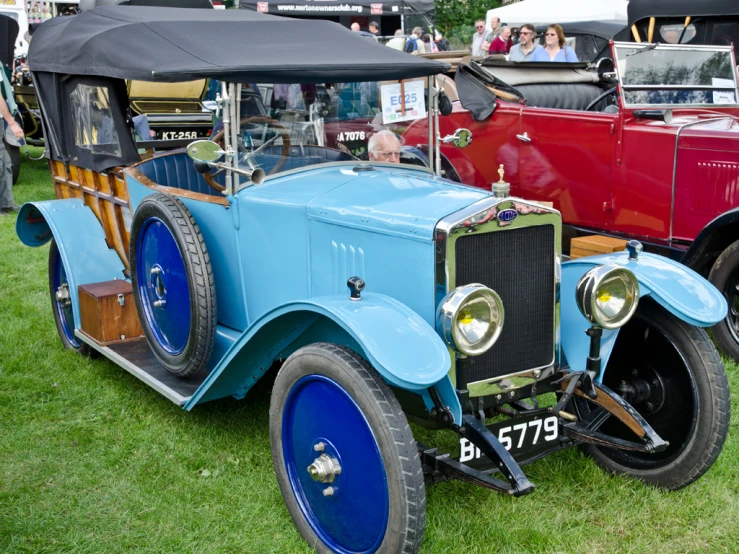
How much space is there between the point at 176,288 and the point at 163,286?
16 cm

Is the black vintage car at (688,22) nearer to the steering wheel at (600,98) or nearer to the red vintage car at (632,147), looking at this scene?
the red vintage car at (632,147)

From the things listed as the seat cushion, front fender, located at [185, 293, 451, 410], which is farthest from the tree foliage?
front fender, located at [185, 293, 451, 410]

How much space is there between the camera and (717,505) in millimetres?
3193

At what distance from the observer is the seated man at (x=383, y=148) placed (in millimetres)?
3795

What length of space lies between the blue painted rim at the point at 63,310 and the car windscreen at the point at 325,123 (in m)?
1.69

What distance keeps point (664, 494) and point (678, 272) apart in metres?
0.91

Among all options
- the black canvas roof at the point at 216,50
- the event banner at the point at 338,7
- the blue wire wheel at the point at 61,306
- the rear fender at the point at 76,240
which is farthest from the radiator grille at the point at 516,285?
the event banner at the point at 338,7

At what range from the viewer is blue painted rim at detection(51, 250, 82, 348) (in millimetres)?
4844

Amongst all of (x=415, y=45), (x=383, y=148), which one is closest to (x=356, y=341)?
(x=383, y=148)

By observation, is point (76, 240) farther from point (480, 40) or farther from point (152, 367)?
point (480, 40)

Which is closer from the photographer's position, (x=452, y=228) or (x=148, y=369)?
(x=452, y=228)

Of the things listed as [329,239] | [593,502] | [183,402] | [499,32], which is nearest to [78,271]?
[183,402]

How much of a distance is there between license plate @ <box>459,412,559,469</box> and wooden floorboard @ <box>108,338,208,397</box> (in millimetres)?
1433

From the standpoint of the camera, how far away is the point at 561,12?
16.7 meters
